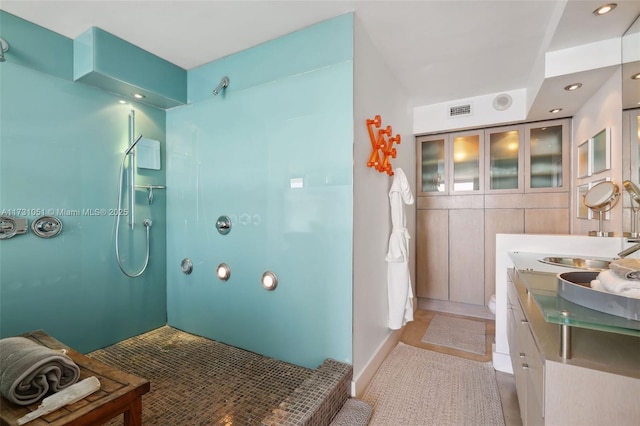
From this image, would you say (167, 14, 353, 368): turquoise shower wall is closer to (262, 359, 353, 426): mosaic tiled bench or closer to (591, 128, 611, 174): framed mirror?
(262, 359, 353, 426): mosaic tiled bench

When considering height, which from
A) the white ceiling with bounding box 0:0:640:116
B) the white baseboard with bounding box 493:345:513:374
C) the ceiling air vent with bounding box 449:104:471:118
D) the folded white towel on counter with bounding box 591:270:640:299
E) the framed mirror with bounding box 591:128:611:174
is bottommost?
the white baseboard with bounding box 493:345:513:374

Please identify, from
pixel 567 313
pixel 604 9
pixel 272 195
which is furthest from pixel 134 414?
pixel 604 9

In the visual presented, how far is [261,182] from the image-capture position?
2.23m

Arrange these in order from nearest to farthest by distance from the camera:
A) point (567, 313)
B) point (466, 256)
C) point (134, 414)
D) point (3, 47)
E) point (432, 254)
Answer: point (567, 313)
point (134, 414)
point (3, 47)
point (466, 256)
point (432, 254)

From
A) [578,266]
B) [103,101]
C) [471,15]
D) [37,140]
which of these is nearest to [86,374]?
[37,140]

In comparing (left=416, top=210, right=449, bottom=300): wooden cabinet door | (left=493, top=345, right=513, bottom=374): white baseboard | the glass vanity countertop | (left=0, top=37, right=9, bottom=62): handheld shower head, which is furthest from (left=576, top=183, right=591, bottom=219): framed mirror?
(left=0, top=37, right=9, bottom=62): handheld shower head

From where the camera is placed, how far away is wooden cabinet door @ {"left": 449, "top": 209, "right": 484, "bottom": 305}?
133 inches

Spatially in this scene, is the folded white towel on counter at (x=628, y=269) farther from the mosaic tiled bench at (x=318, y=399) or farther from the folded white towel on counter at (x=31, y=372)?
the folded white towel on counter at (x=31, y=372)

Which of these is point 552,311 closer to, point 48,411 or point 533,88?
point 48,411

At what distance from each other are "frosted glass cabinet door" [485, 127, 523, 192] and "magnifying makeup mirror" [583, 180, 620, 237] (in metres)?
1.28

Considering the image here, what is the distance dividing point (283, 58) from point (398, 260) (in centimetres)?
181

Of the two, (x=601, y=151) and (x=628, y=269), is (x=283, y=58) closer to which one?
(x=628, y=269)

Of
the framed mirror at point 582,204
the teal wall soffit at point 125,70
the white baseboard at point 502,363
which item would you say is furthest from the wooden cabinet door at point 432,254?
the teal wall soffit at point 125,70

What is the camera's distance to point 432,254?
3.61 m
